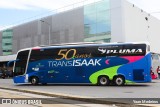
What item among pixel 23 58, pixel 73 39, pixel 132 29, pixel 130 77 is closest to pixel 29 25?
pixel 73 39

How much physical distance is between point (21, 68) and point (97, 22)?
26869 mm

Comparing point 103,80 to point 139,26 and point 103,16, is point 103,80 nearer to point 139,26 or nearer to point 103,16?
point 103,16

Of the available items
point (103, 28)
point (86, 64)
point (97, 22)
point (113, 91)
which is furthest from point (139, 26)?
point (113, 91)

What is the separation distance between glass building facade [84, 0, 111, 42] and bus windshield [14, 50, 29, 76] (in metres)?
23.9

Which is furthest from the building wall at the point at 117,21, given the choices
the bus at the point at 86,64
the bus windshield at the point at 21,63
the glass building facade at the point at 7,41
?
the glass building facade at the point at 7,41

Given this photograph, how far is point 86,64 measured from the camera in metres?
26.3

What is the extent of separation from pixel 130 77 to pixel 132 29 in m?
30.3

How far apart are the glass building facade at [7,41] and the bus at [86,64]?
4988cm

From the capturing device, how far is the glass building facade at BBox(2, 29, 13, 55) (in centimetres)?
7800

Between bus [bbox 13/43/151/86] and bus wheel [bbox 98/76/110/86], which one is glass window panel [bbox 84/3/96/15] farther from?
bus wheel [bbox 98/76/110/86]

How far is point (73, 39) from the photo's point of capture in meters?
57.3

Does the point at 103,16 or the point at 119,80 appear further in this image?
the point at 103,16

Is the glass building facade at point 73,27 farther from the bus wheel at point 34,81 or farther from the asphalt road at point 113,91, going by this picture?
the asphalt road at point 113,91

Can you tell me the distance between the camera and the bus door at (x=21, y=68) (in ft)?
94.3
